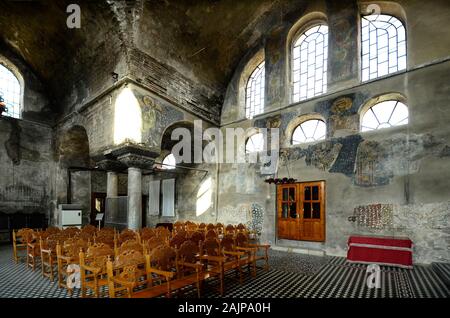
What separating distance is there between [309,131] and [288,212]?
353 cm

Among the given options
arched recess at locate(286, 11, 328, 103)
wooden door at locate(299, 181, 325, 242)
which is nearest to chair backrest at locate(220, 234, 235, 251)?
wooden door at locate(299, 181, 325, 242)

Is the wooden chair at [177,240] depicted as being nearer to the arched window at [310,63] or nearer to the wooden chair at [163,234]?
the wooden chair at [163,234]

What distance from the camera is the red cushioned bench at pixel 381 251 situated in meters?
8.59

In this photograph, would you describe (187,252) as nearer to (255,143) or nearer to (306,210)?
(306,210)

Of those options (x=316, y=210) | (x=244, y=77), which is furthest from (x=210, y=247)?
(x=244, y=77)

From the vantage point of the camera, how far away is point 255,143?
14.6 meters

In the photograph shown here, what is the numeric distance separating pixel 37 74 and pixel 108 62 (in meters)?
6.47

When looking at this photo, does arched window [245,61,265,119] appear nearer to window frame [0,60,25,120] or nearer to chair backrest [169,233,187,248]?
chair backrest [169,233,187,248]

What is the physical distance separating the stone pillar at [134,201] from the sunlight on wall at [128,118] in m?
1.34

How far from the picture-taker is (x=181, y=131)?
16.0m
